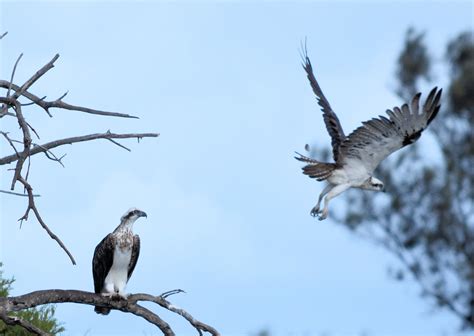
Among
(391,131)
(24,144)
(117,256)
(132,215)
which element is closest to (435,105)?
(391,131)

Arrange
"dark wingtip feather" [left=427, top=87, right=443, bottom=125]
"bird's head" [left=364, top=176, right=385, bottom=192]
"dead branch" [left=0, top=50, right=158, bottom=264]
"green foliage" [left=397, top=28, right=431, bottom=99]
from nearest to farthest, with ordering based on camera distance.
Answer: "dead branch" [left=0, top=50, right=158, bottom=264] → "dark wingtip feather" [left=427, top=87, right=443, bottom=125] → "bird's head" [left=364, top=176, right=385, bottom=192] → "green foliage" [left=397, top=28, right=431, bottom=99]

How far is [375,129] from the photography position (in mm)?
10617

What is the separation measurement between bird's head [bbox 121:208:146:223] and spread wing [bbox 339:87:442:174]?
246cm

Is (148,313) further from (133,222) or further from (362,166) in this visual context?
(362,166)

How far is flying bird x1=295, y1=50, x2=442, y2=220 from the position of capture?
1051cm

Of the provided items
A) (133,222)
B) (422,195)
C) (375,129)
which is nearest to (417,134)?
(375,129)

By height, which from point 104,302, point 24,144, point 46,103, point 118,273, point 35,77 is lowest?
point 104,302

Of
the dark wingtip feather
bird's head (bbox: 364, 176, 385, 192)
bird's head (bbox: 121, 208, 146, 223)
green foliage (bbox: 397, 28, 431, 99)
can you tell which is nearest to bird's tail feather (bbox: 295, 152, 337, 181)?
bird's head (bbox: 364, 176, 385, 192)

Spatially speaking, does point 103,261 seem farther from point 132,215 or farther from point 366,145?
point 366,145

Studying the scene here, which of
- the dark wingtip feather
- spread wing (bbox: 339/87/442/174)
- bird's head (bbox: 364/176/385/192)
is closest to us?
the dark wingtip feather

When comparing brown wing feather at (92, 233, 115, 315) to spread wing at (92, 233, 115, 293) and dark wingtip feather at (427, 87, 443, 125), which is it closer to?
spread wing at (92, 233, 115, 293)

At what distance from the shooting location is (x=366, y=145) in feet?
35.2

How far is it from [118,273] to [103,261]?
7.2 inches

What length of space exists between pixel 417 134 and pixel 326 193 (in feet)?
3.51
